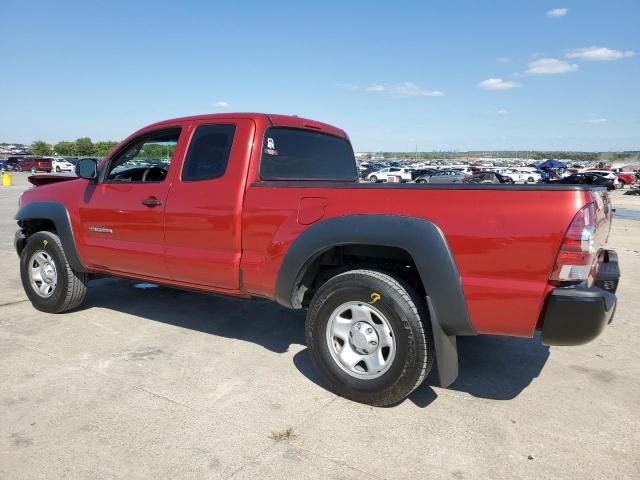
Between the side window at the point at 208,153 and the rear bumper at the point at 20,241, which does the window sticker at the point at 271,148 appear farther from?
the rear bumper at the point at 20,241

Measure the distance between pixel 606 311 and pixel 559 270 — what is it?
13.8 inches

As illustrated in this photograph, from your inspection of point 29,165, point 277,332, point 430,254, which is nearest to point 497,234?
point 430,254

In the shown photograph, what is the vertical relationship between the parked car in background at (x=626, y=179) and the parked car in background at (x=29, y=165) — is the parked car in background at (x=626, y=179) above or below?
below

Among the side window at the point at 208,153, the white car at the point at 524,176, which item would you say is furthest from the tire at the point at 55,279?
the white car at the point at 524,176

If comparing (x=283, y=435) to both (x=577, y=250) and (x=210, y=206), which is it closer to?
(x=210, y=206)

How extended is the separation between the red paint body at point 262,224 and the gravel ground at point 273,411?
625mm

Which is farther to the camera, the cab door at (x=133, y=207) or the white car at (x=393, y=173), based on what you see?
the white car at (x=393, y=173)

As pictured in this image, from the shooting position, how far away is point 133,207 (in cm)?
413

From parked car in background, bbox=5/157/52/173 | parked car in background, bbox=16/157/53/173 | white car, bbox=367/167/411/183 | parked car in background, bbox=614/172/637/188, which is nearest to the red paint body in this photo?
white car, bbox=367/167/411/183

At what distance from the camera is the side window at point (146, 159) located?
4.22 meters

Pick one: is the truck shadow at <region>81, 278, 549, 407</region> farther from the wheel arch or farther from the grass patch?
the wheel arch

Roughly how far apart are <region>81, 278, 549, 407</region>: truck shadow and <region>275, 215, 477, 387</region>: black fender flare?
0.62 m

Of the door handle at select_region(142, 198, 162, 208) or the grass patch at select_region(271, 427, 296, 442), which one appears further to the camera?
the door handle at select_region(142, 198, 162, 208)

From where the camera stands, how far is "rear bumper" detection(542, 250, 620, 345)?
250cm
